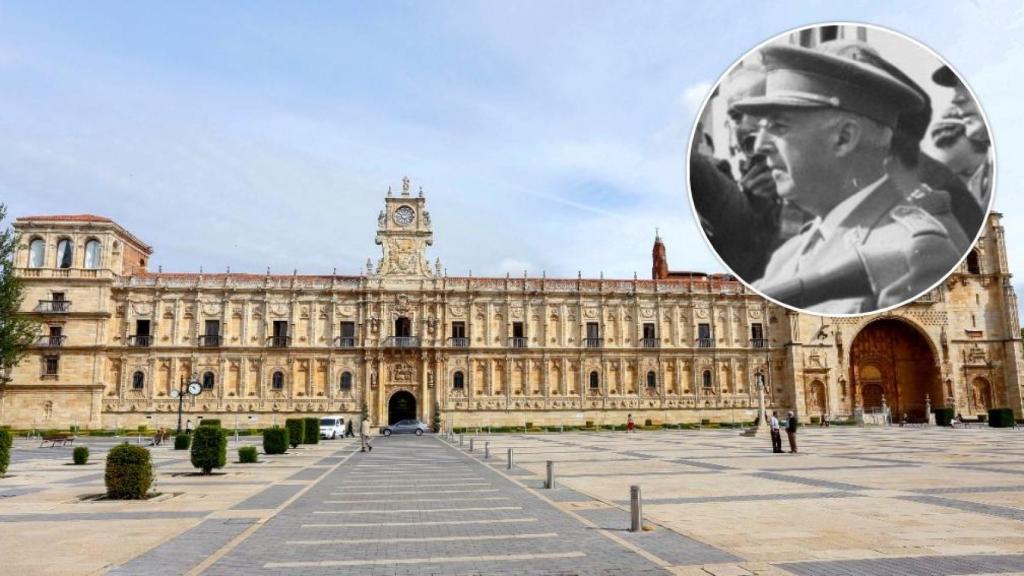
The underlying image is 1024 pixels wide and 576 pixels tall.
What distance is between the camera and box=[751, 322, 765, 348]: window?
63.9 m

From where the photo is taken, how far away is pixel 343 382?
193ft

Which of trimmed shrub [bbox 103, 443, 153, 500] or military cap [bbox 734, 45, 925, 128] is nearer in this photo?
military cap [bbox 734, 45, 925, 128]

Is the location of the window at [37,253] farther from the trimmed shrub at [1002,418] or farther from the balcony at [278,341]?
the trimmed shrub at [1002,418]

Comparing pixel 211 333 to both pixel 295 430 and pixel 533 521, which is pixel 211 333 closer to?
pixel 295 430

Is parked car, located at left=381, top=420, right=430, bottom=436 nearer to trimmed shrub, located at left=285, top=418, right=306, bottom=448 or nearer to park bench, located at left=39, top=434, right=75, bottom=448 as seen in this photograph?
trimmed shrub, located at left=285, top=418, right=306, bottom=448

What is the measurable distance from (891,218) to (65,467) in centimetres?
2668

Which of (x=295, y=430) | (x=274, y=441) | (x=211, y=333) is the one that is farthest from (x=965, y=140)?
(x=211, y=333)

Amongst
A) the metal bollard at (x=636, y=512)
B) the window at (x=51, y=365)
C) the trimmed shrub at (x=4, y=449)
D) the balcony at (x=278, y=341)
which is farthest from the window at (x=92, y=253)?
the metal bollard at (x=636, y=512)

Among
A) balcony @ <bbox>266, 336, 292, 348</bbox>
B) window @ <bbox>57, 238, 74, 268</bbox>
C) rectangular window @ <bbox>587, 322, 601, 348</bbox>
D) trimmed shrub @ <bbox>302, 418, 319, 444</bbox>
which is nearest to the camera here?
trimmed shrub @ <bbox>302, 418, 319, 444</bbox>

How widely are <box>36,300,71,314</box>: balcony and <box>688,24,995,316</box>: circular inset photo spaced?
62.3 metres

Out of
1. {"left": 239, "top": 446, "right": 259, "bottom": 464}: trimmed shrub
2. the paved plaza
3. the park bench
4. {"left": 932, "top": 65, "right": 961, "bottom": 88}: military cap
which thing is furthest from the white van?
{"left": 932, "top": 65, "right": 961, "bottom": 88}: military cap

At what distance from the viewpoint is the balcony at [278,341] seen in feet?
192

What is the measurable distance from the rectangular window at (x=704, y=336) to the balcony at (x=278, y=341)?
1369 inches

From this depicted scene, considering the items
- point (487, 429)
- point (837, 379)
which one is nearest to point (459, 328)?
point (487, 429)
